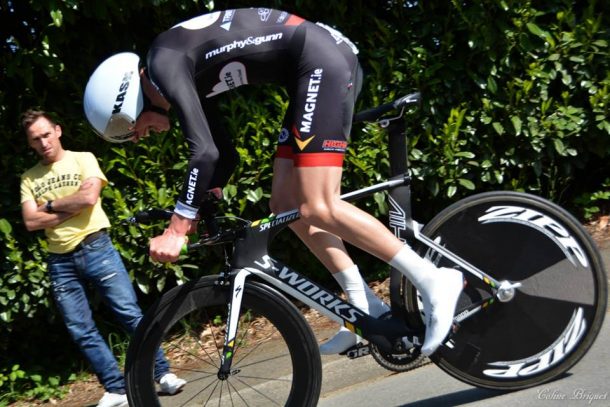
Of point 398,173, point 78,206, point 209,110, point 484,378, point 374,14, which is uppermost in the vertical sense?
point 374,14

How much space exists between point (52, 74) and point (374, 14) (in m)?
2.20

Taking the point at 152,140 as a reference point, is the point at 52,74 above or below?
above

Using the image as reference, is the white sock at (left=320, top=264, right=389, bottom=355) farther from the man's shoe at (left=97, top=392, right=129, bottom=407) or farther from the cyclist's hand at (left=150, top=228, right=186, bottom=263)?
the man's shoe at (left=97, top=392, right=129, bottom=407)

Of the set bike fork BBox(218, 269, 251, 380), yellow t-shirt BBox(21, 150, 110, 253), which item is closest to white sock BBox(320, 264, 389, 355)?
bike fork BBox(218, 269, 251, 380)

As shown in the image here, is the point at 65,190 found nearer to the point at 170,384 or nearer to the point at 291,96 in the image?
the point at 170,384

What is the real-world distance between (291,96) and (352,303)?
101cm

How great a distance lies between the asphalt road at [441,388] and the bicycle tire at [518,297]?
87 mm

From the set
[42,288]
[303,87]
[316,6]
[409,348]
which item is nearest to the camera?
[303,87]

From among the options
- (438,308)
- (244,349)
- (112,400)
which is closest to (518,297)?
(438,308)

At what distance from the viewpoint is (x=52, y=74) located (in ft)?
16.7

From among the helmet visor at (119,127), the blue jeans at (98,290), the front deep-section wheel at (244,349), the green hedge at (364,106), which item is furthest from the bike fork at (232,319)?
the green hedge at (364,106)

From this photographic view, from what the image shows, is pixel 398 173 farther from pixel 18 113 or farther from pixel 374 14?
pixel 18 113

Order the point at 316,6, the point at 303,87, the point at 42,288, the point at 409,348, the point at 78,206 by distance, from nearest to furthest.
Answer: the point at 303,87 < the point at 409,348 < the point at 78,206 < the point at 42,288 < the point at 316,6

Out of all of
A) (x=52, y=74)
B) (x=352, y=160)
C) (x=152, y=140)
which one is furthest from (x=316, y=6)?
(x=52, y=74)
